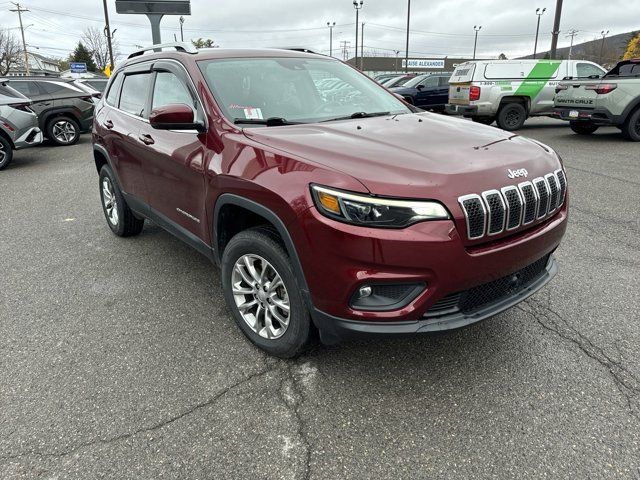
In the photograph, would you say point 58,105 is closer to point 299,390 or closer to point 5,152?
point 5,152

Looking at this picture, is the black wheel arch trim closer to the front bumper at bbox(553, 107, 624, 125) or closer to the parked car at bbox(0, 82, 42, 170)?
the parked car at bbox(0, 82, 42, 170)

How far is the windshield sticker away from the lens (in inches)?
115

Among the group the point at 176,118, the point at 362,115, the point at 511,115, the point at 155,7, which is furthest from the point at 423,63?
the point at 176,118

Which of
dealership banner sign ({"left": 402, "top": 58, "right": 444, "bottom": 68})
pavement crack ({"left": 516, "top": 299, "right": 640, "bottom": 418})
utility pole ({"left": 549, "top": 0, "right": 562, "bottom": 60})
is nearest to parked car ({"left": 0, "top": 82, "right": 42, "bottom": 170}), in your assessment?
pavement crack ({"left": 516, "top": 299, "right": 640, "bottom": 418})

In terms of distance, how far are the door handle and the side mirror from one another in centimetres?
68

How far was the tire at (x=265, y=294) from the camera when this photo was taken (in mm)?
2441

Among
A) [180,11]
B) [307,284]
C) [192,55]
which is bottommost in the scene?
[307,284]

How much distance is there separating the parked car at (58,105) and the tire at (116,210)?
27.2ft

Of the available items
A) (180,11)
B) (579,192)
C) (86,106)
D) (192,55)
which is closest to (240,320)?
(192,55)

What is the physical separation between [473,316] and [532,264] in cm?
58

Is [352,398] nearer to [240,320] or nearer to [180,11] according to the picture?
[240,320]

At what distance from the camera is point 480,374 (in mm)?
2598

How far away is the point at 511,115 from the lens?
1264cm

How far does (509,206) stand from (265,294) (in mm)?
1385
